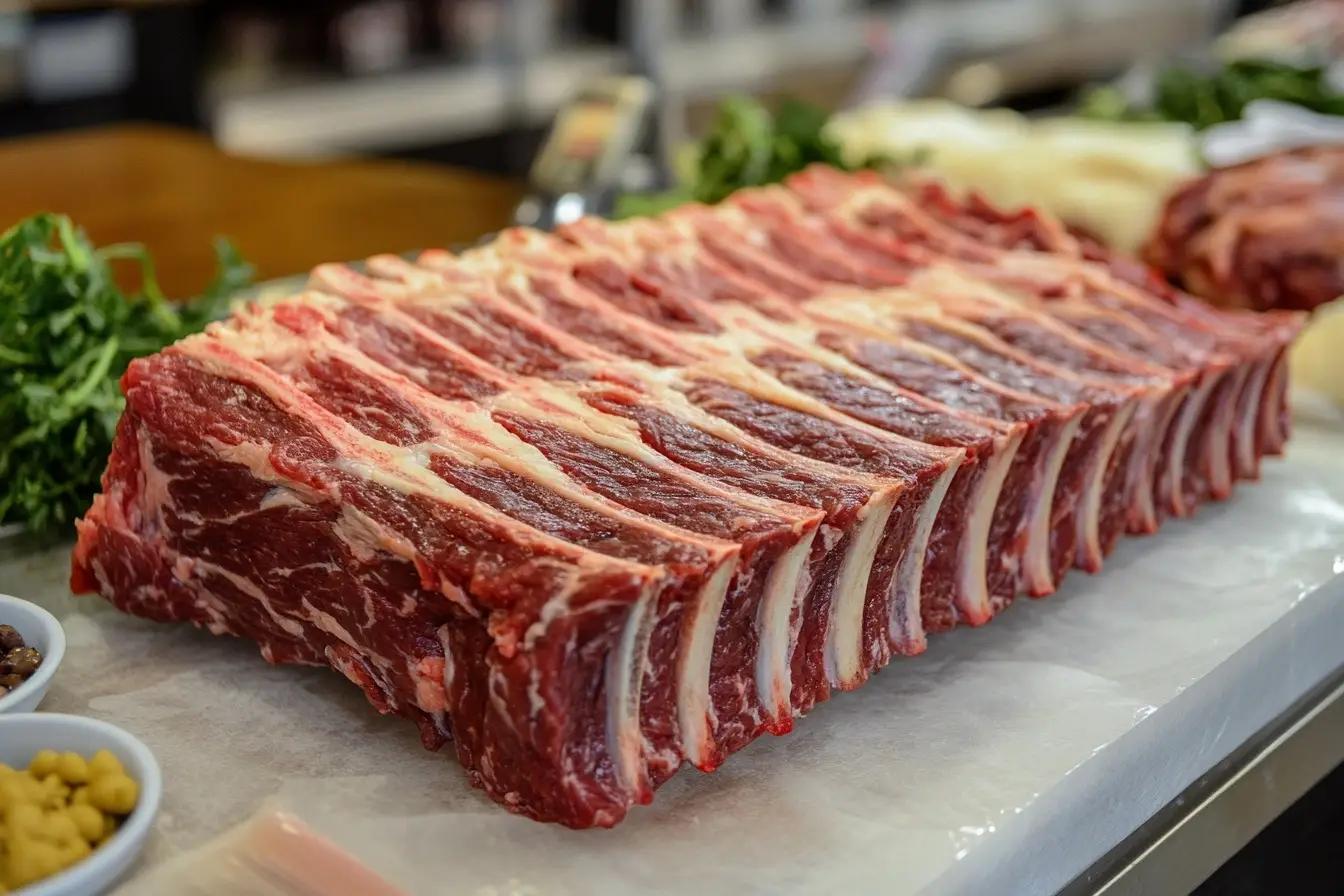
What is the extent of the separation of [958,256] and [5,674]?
2.52 metres

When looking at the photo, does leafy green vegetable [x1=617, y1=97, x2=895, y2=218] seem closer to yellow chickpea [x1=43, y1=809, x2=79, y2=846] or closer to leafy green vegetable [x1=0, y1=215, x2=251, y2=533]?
leafy green vegetable [x1=0, y1=215, x2=251, y2=533]

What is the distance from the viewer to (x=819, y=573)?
2271 millimetres

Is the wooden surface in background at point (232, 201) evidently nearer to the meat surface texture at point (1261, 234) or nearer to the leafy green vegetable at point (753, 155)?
the leafy green vegetable at point (753, 155)

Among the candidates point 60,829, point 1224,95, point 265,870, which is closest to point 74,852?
point 60,829

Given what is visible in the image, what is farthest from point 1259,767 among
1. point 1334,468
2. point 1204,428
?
point 1334,468

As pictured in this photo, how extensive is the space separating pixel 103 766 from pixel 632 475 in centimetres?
93

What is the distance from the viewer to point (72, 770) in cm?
193

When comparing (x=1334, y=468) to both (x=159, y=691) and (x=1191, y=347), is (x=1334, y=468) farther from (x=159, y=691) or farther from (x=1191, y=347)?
(x=159, y=691)

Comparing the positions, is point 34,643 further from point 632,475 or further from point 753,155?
point 753,155

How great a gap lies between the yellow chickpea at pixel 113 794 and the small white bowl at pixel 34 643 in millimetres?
Answer: 317

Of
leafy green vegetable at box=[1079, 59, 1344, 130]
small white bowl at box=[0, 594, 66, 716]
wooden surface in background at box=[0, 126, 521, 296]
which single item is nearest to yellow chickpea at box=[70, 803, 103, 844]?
small white bowl at box=[0, 594, 66, 716]

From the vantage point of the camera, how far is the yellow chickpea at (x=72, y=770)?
194cm

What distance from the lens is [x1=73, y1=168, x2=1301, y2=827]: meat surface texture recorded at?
205 cm

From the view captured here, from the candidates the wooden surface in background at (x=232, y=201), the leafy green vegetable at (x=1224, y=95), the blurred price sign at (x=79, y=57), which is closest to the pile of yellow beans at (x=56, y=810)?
the wooden surface in background at (x=232, y=201)
